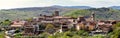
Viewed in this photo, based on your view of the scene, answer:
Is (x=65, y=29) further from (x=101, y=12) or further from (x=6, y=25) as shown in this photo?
(x=101, y=12)

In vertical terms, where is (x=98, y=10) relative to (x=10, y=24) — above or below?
below

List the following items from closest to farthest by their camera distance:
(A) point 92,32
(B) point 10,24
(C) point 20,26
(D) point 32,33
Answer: (A) point 92,32 < (D) point 32,33 < (C) point 20,26 < (B) point 10,24

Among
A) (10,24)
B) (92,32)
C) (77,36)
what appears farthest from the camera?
(10,24)

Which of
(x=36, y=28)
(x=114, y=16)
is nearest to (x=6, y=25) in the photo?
(x=36, y=28)

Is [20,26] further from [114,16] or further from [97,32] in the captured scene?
[114,16]

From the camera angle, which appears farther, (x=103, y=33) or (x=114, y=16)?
(x=114, y=16)

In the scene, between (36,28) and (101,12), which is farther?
(101,12)

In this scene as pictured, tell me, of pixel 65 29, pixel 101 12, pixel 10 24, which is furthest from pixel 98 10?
pixel 65 29

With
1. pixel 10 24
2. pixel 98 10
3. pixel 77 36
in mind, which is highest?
pixel 77 36

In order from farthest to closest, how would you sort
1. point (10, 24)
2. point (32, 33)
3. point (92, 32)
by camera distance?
point (10, 24), point (32, 33), point (92, 32)
